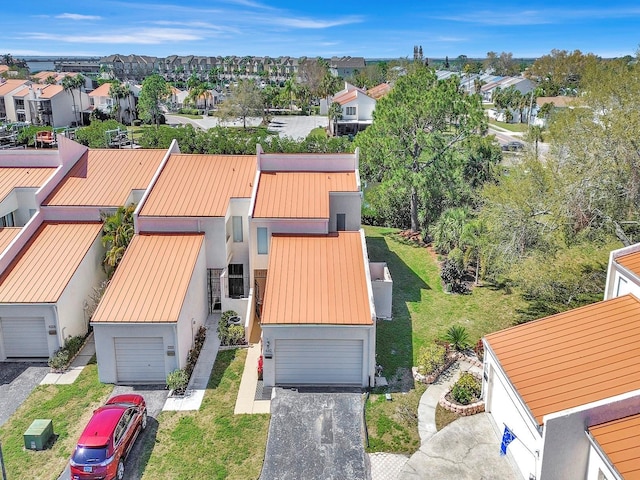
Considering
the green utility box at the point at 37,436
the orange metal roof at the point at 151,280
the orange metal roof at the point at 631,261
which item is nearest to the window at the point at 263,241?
the orange metal roof at the point at 151,280

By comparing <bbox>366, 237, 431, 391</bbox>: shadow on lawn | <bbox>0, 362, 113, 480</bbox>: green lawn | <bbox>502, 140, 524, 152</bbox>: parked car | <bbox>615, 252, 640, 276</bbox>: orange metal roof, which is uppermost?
<bbox>615, 252, 640, 276</bbox>: orange metal roof

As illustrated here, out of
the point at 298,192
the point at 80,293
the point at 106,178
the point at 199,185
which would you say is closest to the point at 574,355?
the point at 298,192

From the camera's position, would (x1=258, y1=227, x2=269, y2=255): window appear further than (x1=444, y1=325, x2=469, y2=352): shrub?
Yes

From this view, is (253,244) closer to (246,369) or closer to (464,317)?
(246,369)

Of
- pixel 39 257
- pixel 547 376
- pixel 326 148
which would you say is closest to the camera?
pixel 547 376

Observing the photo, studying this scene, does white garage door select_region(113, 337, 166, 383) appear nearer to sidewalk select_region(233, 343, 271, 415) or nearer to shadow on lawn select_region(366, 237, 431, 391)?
sidewalk select_region(233, 343, 271, 415)

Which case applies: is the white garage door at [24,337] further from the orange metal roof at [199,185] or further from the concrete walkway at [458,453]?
the concrete walkway at [458,453]

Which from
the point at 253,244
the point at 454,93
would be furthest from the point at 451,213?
the point at 253,244

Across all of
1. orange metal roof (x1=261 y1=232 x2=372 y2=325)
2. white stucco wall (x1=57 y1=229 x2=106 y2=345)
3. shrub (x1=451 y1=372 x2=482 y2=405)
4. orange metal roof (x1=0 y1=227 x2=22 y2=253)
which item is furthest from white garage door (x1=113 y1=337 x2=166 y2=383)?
shrub (x1=451 y1=372 x2=482 y2=405)
